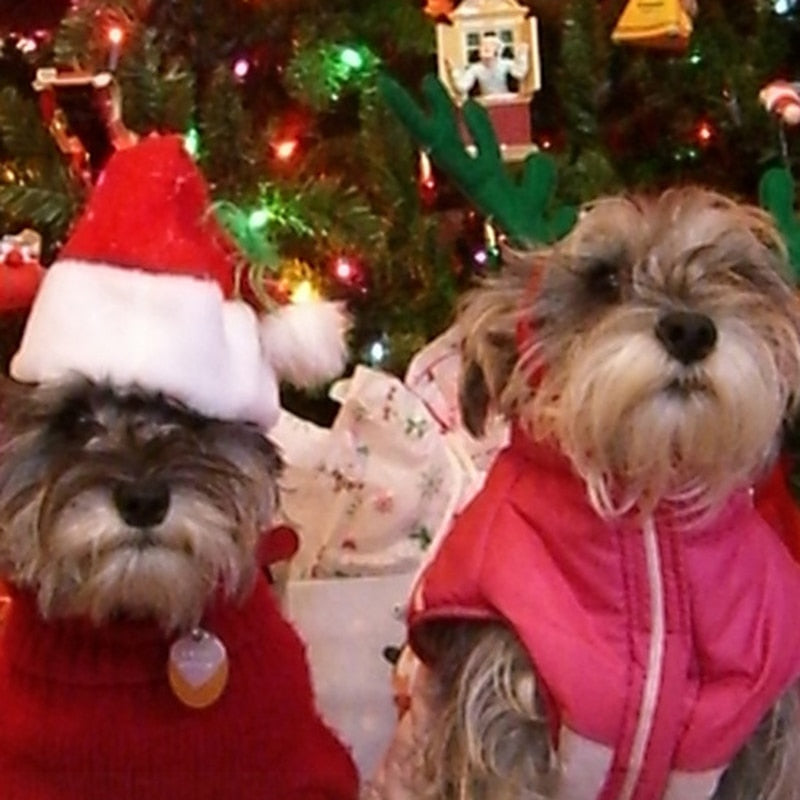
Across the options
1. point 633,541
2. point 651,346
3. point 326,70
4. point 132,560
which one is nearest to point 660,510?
point 633,541

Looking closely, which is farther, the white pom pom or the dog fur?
the white pom pom

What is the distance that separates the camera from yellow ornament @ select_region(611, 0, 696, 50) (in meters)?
1.74

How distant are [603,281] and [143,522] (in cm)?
36

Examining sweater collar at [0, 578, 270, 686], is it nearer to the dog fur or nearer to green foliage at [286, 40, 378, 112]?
the dog fur

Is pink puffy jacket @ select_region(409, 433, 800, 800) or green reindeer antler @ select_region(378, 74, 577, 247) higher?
green reindeer antler @ select_region(378, 74, 577, 247)

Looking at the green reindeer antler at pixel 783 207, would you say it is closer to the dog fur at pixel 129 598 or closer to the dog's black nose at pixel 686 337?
the dog's black nose at pixel 686 337

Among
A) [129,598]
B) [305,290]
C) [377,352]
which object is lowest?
[377,352]

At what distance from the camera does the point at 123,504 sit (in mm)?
1292

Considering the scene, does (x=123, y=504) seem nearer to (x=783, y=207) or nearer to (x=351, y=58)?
(x=783, y=207)

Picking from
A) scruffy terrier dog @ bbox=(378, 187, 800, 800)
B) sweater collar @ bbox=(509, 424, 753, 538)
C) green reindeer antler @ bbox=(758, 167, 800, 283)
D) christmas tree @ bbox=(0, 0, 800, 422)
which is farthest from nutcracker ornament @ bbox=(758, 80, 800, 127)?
sweater collar @ bbox=(509, 424, 753, 538)

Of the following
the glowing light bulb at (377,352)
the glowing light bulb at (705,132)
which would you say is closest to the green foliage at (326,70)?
the glowing light bulb at (377,352)

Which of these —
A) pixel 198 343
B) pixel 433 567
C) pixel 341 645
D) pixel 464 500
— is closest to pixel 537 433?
pixel 433 567

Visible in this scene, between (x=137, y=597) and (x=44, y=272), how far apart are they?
0.31 meters

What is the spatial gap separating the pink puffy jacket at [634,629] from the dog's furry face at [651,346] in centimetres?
3
